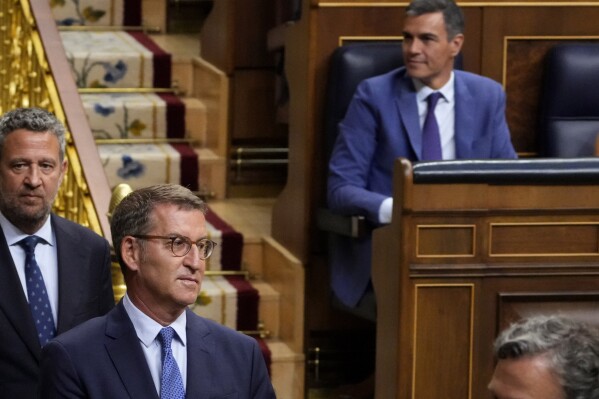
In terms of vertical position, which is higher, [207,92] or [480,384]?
[207,92]

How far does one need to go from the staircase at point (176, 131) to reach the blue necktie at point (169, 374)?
2.24 meters

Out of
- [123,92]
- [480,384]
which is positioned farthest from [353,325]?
[123,92]

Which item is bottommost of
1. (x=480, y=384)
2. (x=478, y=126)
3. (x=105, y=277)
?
(x=480, y=384)

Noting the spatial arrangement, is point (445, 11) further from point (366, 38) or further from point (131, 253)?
point (131, 253)

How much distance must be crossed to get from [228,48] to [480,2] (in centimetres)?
126

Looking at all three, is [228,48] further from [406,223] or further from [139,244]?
[139,244]

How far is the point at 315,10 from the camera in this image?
4.59 meters

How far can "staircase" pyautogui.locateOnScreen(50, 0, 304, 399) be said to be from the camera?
4.86 metres

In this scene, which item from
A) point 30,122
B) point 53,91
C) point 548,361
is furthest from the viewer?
point 53,91

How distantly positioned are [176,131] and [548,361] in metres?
3.95

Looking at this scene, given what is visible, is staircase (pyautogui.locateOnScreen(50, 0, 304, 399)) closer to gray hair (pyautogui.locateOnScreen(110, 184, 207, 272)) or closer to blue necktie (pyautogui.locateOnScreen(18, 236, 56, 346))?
blue necktie (pyautogui.locateOnScreen(18, 236, 56, 346))

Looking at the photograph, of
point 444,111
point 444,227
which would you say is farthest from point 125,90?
point 444,227

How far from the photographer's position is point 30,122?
3.08 m

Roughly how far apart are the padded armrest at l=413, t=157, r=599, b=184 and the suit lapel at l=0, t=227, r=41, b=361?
1.11 meters
